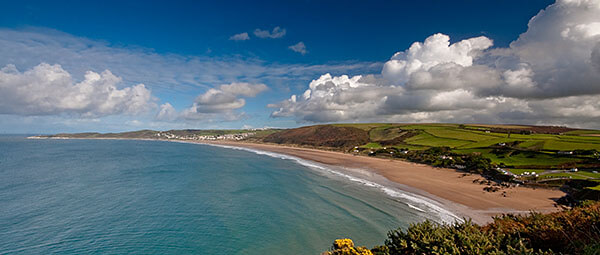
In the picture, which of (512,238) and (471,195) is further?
(471,195)

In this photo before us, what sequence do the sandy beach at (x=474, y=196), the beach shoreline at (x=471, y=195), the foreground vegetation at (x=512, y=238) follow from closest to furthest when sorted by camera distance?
the foreground vegetation at (x=512, y=238)
the beach shoreline at (x=471, y=195)
the sandy beach at (x=474, y=196)

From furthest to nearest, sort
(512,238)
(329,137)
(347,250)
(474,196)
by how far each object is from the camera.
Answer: (329,137), (474,196), (347,250), (512,238)

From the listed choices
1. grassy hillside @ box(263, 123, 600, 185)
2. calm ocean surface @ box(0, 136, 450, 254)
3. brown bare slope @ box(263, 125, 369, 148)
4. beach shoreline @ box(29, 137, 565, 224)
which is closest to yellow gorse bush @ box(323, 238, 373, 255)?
calm ocean surface @ box(0, 136, 450, 254)

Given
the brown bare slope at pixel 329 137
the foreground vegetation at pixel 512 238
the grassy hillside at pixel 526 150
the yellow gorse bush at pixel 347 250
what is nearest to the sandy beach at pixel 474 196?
the grassy hillside at pixel 526 150

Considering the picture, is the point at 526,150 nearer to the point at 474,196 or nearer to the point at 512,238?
the point at 474,196

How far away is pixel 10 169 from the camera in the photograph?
51.4 meters

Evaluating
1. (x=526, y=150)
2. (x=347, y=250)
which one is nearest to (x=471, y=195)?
(x=347, y=250)

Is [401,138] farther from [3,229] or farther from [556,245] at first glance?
[3,229]

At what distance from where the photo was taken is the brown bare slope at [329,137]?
127 metres

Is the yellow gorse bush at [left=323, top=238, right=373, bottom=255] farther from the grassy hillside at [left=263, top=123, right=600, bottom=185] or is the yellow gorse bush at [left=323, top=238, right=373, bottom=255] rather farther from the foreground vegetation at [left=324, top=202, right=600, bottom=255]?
the grassy hillside at [left=263, top=123, right=600, bottom=185]

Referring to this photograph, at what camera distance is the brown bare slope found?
127 m

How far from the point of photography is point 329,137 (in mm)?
144375

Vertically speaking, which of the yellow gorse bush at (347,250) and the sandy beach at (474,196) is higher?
the yellow gorse bush at (347,250)

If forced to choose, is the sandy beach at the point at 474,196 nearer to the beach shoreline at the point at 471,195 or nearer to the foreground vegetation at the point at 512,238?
the beach shoreline at the point at 471,195
